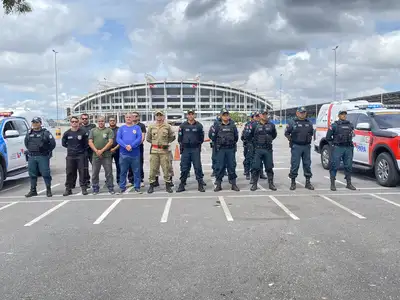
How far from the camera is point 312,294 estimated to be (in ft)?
10.8

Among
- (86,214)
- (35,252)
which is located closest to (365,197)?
(86,214)

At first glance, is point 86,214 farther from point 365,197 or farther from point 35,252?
point 365,197

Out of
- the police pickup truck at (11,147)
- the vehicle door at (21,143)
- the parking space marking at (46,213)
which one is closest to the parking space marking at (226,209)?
the parking space marking at (46,213)

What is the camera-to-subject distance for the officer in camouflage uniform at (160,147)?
8266 millimetres

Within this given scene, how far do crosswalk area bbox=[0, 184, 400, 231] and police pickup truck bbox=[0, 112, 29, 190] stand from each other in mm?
1535

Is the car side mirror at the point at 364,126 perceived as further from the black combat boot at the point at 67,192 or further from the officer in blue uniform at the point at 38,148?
the officer in blue uniform at the point at 38,148

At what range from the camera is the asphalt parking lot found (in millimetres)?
3445

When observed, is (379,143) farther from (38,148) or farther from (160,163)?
(38,148)

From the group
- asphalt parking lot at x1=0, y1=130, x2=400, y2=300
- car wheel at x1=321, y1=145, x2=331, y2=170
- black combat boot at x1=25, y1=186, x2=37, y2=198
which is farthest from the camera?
car wheel at x1=321, y1=145, x2=331, y2=170

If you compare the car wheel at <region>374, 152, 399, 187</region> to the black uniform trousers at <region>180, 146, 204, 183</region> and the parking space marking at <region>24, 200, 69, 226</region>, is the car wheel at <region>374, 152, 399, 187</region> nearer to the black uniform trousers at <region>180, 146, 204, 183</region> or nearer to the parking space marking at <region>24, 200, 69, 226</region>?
the black uniform trousers at <region>180, 146, 204, 183</region>

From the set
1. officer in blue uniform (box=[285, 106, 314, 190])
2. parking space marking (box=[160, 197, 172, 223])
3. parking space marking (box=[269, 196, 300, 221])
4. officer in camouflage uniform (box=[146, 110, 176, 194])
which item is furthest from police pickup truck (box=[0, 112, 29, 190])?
officer in blue uniform (box=[285, 106, 314, 190])

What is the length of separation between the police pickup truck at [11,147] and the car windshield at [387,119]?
8.84 m

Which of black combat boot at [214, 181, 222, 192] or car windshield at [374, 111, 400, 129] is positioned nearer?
black combat boot at [214, 181, 222, 192]

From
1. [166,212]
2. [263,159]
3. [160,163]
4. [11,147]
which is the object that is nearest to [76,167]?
[160,163]
